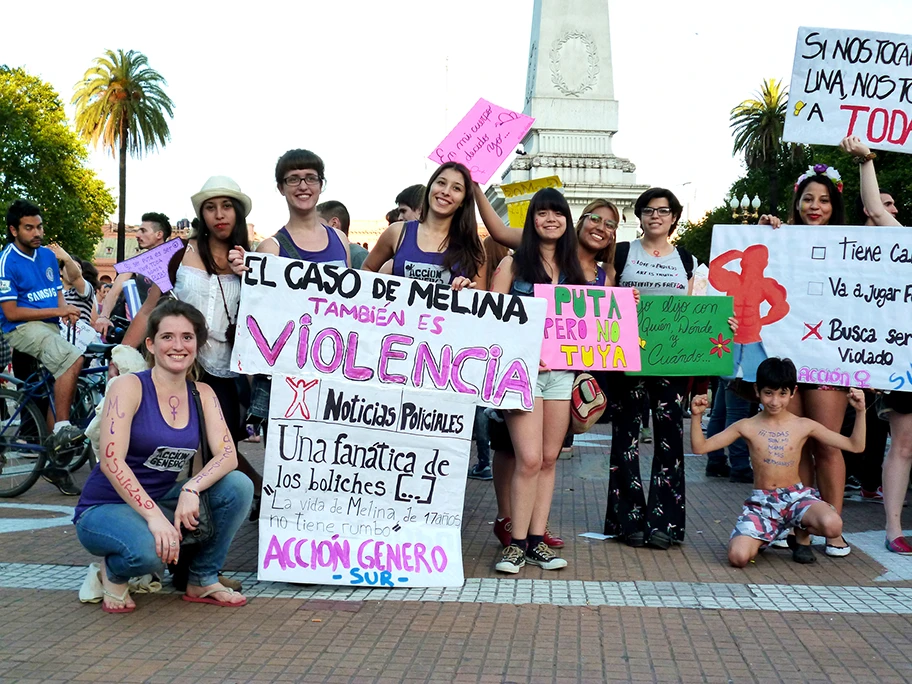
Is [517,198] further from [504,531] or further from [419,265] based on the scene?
[504,531]

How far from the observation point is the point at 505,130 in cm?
702

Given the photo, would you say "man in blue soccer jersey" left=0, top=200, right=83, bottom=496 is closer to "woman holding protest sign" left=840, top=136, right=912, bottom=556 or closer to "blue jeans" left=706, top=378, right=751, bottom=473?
"blue jeans" left=706, top=378, right=751, bottom=473

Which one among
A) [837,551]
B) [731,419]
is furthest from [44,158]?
[837,551]

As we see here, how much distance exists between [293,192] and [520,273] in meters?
1.34

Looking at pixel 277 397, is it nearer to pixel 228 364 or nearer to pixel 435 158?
pixel 228 364

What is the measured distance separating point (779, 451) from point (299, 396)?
9.23 ft

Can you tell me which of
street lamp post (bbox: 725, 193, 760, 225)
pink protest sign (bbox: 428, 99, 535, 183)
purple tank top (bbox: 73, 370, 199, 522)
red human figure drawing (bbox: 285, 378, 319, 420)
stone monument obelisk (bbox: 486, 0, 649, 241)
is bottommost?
purple tank top (bbox: 73, 370, 199, 522)

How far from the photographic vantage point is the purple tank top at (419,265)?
5.79 m

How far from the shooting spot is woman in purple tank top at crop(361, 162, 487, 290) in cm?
577

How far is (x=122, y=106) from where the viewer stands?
138 ft

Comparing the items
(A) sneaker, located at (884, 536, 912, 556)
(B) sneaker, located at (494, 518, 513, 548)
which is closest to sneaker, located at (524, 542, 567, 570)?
(B) sneaker, located at (494, 518, 513, 548)

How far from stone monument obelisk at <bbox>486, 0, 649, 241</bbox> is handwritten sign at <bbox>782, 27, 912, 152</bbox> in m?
33.2

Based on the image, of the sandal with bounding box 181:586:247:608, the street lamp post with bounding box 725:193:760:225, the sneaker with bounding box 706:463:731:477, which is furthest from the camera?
the street lamp post with bounding box 725:193:760:225

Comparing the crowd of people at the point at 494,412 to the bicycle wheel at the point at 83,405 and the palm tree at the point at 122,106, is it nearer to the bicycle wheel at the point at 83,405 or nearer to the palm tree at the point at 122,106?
the bicycle wheel at the point at 83,405
